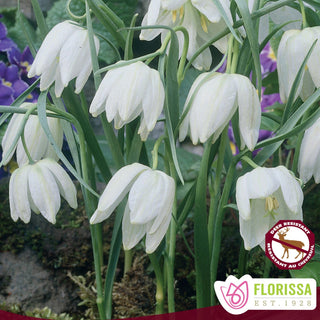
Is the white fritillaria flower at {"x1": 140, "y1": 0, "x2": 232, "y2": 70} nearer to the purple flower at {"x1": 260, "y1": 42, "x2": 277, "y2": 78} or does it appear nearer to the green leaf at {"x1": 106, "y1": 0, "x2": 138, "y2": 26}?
the green leaf at {"x1": 106, "y1": 0, "x2": 138, "y2": 26}

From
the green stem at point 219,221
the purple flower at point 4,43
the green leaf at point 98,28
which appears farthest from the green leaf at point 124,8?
the green stem at point 219,221

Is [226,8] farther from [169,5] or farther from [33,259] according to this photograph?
[33,259]

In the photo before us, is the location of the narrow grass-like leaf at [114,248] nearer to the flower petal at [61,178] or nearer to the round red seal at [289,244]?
the flower petal at [61,178]

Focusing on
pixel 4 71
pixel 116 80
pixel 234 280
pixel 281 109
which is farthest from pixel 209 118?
pixel 4 71

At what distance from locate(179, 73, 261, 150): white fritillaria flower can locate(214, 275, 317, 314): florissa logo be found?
0.55ft

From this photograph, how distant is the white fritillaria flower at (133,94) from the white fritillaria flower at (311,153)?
0.56 ft

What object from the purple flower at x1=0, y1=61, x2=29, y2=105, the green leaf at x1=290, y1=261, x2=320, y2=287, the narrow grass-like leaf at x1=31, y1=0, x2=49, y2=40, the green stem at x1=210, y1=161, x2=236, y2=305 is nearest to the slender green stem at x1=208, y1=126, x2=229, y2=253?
the green stem at x1=210, y1=161, x2=236, y2=305

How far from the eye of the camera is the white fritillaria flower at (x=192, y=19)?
0.59 metres

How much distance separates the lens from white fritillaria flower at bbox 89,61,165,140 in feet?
1.81

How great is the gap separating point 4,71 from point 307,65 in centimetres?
62

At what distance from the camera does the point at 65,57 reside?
61 cm

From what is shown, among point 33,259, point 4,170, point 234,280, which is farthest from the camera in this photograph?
point 4,170

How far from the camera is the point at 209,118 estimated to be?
0.55 meters

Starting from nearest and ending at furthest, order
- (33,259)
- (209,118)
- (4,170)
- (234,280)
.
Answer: (209,118)
(234,280)
(33,259)
(4,170)
